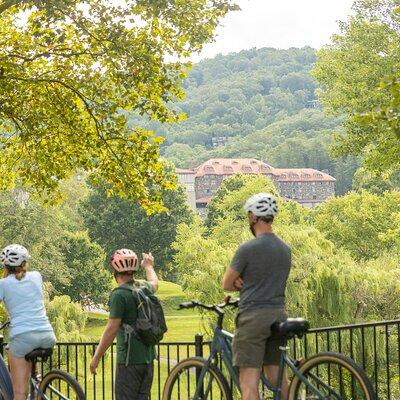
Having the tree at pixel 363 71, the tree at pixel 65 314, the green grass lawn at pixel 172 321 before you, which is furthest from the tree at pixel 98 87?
the green grass lawn at pixel 172 321

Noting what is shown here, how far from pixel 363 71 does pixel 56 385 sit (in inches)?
961

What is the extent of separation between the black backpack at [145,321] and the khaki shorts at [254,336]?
67 centimetres

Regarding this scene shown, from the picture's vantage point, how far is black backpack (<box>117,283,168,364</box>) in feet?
22.6

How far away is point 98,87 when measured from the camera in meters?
16.0

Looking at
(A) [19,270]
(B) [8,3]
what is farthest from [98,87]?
(A) [19,270]

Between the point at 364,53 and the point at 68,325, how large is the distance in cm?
1761

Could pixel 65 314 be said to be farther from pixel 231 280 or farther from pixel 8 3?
pixel 231 280

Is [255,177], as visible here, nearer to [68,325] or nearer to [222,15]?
[68,325]

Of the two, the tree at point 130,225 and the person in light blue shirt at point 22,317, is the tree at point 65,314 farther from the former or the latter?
the tree at point 130,225

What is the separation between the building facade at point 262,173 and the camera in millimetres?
189625

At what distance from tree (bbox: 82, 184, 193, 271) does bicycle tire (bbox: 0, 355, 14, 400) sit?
226ft

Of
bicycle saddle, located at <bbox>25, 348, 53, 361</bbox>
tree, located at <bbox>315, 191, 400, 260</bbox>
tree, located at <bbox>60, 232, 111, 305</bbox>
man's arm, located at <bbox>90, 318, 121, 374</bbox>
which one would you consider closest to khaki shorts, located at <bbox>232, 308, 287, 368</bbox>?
man's arm, located at <bbox>90, 318, 121, 374</bbox>

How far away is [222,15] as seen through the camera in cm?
1505

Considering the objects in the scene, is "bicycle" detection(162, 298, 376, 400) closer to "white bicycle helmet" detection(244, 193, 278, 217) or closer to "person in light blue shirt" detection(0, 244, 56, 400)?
"white bicycle helmet" detection(244, 193, 278, 217)
